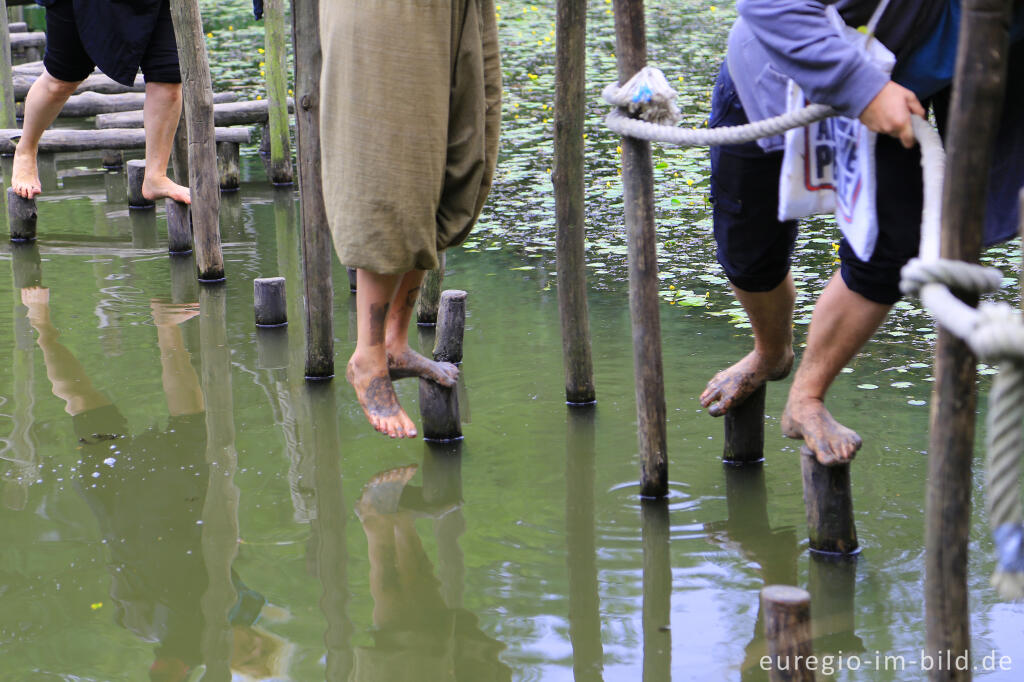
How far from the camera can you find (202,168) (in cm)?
570

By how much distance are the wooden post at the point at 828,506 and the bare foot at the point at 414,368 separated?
128cm

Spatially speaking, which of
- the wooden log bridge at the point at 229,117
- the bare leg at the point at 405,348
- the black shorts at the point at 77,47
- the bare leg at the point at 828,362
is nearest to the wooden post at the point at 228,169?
the wooden log bridge at the point at 229,117

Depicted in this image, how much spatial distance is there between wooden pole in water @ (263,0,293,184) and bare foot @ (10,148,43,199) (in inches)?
64.0

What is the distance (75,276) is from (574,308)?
3191mm

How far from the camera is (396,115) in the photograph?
11.8ft

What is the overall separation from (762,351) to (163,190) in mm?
3876

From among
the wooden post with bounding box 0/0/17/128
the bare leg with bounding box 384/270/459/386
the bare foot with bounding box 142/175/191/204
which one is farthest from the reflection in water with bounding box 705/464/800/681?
the wooden post with bounding box 0/0/17/128

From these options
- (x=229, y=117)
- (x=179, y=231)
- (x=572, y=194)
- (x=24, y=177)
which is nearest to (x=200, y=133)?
(x=179, y=231)

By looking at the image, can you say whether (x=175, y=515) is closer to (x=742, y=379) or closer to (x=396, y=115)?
(x=396, y=115)

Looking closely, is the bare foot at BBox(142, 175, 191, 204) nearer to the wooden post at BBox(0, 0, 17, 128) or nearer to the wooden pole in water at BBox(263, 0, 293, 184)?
the wooden pole in water at BBox(263, 0, 293, 184)

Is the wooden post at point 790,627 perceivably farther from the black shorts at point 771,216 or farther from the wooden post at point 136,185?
the wooden post at point 136,185

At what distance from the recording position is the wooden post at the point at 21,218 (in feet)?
22.2

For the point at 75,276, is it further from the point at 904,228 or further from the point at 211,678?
the point at 904,228

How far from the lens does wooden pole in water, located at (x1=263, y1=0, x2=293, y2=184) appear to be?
744cm
